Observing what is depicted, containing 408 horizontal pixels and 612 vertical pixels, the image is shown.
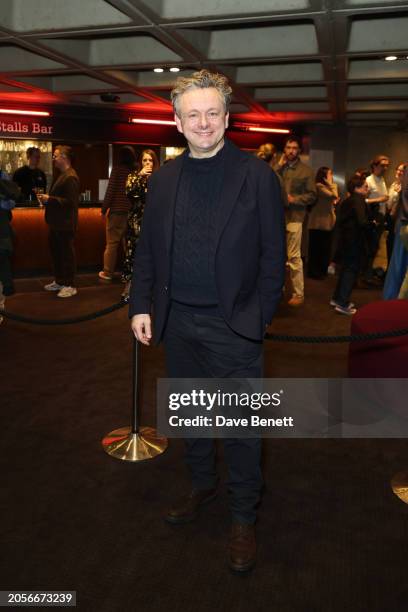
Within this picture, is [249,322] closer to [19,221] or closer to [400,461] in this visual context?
[400,461]

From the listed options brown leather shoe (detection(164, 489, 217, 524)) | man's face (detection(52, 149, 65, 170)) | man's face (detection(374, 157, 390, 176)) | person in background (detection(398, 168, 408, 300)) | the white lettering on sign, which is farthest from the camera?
the white lettering on sign

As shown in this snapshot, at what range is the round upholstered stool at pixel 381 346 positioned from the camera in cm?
366

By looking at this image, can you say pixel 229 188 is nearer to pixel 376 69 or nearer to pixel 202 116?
pixel 202 116

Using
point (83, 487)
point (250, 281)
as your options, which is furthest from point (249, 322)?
point (83, 487)

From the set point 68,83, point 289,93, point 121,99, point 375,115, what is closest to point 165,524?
point 68,83

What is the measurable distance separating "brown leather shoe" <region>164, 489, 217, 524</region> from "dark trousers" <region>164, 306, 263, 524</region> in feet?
0.91

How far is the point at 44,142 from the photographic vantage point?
9.94 meters

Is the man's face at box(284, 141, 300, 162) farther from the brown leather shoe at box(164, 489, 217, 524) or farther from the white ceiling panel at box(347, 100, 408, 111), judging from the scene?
the brown leather shoe at box(164, 489, 217, 524)

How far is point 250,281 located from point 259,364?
34 cm

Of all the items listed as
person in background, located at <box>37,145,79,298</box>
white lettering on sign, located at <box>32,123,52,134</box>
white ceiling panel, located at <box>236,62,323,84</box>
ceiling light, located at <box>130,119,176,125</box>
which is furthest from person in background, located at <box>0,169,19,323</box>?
ceiling light, located at <box>130,119,176,125</box>

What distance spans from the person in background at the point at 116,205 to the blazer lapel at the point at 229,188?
529 centimetres

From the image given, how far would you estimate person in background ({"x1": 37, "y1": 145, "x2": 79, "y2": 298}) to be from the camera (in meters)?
6.92

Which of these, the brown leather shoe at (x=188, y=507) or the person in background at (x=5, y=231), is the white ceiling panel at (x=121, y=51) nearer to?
the person in background at (x=5, y=231)

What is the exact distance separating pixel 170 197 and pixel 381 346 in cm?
205
